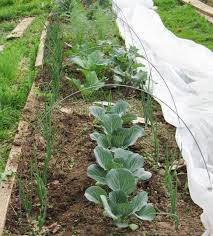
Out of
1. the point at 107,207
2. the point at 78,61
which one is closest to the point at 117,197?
the point at 107,207

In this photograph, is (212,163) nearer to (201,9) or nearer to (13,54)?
(13,54)

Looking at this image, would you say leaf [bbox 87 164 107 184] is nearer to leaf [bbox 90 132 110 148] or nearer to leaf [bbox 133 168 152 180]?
leaf [bbox 133 168 152 180]

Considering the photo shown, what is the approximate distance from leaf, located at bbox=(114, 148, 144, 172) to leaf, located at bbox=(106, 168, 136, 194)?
192 millimetres

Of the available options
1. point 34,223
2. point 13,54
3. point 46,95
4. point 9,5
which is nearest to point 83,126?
point 46,95

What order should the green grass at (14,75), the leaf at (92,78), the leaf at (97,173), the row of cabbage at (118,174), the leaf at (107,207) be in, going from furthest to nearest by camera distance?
the leaf at (92,78) → the green grass at (14,75) → the leaf at (97,173) → the row of cabbage at (118,174) → the leaf at (107,207)

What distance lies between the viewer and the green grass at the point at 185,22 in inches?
232

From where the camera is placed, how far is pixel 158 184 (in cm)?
279

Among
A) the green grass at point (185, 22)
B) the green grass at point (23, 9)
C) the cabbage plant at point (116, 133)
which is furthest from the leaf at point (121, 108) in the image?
the green grass at point (23, 9)

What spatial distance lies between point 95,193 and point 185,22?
15.0 ft

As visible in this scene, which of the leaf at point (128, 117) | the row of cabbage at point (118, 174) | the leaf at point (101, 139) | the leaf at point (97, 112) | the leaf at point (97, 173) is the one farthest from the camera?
the leaf at point (128, 117)

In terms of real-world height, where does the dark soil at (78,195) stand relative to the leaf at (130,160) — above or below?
below

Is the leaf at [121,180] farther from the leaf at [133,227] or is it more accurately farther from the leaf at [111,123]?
the leaf at [111,123]

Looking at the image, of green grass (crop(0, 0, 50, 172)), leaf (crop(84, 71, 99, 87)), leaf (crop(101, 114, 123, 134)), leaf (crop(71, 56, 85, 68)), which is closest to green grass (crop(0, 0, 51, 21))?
green grass (crop(0, 0, 50, 172))

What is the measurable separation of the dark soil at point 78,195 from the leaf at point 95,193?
0.38 feet
